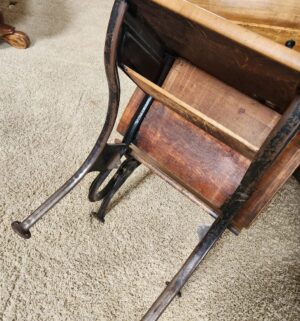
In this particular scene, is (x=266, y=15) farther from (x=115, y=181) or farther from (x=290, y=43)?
(x=115, y=181)

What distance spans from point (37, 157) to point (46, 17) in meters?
1.42

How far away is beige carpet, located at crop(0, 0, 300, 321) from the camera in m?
0.93

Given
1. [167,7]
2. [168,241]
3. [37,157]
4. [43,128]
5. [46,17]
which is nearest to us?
[167,7]

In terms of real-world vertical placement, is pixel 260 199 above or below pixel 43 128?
above

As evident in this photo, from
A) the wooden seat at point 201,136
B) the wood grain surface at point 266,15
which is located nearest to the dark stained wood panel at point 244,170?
the wooden seat at point 201,136

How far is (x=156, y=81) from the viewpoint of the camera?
887 mm

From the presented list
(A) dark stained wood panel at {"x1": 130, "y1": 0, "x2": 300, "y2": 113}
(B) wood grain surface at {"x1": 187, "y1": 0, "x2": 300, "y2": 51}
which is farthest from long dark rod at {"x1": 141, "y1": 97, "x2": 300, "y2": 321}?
(B) wood grain surface at {"x1": 187, "y1": 0, "x2": 300, "y2": 51}

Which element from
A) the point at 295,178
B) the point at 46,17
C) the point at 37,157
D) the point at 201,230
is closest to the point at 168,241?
the point at 201,230

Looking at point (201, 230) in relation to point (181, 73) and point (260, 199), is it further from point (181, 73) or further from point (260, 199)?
point (181, 73)

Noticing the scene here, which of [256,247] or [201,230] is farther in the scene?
[256,247]

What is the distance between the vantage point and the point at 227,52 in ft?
1.57

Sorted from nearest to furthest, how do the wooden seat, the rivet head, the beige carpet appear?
the rivet head
the wooden seat
the beige carpet

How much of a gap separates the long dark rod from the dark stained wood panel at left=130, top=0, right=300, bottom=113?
2.4 inches

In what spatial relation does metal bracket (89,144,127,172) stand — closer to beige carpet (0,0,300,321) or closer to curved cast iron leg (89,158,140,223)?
curved cast iron leg (89,158,140,223)
